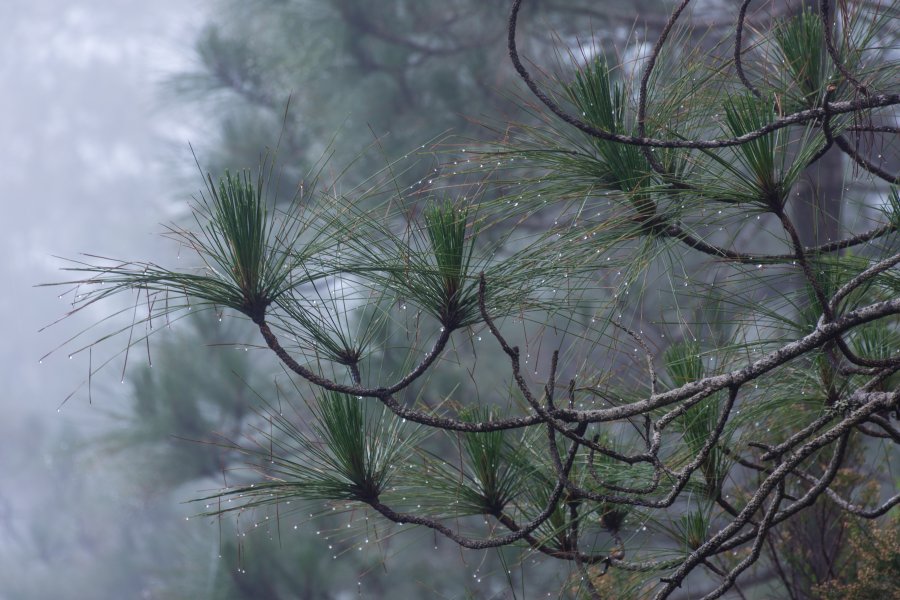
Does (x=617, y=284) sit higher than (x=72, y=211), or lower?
lower

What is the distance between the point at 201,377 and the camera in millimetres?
2186

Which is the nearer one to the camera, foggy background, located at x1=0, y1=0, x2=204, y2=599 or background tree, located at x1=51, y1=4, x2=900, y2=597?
background tree, located at x1=51, y1=4, x2=900, y2=597

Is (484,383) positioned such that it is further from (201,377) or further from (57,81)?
(57,81)

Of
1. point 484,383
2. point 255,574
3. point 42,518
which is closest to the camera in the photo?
point 255,574

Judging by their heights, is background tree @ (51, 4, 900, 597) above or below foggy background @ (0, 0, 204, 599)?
below

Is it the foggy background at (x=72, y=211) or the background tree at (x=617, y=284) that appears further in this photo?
the foggy background at (x=72, y=211)

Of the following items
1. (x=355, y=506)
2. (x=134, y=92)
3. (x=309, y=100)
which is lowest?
(x=355, y=506)

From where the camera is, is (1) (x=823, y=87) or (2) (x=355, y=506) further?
(2) (x=355, y=506)

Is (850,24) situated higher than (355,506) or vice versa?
(850,24)

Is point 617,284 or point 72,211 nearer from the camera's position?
point 617,284

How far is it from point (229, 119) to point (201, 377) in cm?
73

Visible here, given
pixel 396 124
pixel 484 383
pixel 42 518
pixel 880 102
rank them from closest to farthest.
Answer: pixel 880 102 < pixel 396 124 < pixel 484 383 < pixel 42 518

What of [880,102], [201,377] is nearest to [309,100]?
[201,377]

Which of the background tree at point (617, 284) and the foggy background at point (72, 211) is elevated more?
the foggy background at point (72, 211)
